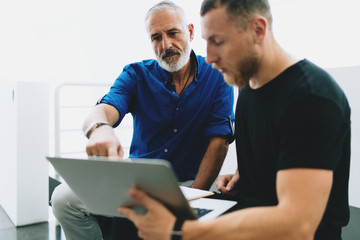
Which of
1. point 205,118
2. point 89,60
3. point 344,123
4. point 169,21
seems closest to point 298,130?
point 344,123

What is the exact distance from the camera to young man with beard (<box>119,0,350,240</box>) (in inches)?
27.7

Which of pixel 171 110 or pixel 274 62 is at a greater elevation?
pixel 274 62

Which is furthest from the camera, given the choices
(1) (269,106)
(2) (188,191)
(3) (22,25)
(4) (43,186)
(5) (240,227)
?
(3) (22,25)

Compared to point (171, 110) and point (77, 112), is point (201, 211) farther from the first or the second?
point (77, 112)

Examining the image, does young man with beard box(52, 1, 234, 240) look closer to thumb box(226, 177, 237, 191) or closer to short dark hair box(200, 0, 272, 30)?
thumb box(226, 177, 237, 191)

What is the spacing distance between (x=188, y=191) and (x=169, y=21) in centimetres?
77

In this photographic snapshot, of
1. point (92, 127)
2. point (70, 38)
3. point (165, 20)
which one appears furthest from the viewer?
point (70, 38)

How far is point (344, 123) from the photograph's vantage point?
792mm

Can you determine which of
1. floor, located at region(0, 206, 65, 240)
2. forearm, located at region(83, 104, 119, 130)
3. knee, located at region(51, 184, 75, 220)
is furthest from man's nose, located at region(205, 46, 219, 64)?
floor, located at region(0, 206, 65, 240)

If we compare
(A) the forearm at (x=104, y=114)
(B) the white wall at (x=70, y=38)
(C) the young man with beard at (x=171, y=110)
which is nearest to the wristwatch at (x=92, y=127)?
(A) the forearm at (x=104, y=114)

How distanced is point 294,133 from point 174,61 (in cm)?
85

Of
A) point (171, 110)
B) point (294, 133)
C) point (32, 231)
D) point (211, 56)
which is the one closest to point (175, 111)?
point (171, 110)

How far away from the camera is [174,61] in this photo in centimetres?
150

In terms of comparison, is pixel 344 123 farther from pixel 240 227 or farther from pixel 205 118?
pixel 205 118
